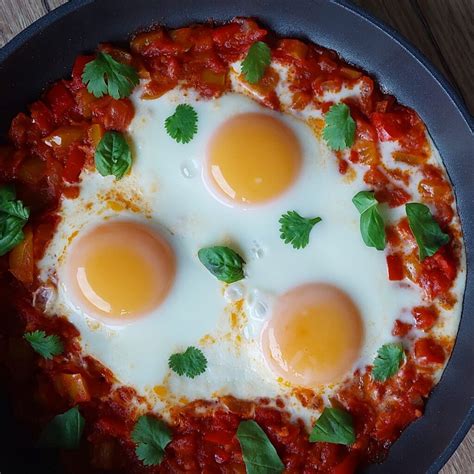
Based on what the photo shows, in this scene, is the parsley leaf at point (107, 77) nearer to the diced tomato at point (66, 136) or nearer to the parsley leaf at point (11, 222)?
the diced tomato at point (66, 136)

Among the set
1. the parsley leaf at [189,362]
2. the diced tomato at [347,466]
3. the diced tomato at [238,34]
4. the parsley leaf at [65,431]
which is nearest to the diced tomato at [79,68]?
the diced tomato at [238,34]

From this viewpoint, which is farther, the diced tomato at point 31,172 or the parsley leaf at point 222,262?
the diced tomato at point 31,172

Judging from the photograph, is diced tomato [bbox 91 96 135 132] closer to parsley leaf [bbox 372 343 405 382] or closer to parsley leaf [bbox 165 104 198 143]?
parsley leaf [bbox 165 104 198 143]

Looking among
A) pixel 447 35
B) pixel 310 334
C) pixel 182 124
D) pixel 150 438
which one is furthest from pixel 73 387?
pixel 447 35

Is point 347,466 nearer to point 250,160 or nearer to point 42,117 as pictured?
point 250,160

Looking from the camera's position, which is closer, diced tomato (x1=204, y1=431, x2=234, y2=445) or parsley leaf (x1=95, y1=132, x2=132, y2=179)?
parsley leaf (x1=95, y1=132, x2=132, y2=179)

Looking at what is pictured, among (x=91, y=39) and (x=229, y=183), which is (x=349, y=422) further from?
(x=91, y=39)

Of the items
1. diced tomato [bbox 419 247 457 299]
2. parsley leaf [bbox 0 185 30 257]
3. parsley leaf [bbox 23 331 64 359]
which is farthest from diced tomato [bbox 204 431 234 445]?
parsley leaf [bbox 0 185 30 257]

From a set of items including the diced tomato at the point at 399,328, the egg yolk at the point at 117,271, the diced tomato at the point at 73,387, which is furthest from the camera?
the diced tomato at the point at 399,328
